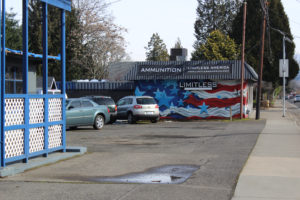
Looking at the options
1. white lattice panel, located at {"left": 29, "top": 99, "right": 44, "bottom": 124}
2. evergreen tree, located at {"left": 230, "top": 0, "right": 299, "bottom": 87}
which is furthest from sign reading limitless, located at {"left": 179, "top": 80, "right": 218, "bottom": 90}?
evergreen tree, located at {"left": 230, "top": 0, "right": 299, "bottom": 87}

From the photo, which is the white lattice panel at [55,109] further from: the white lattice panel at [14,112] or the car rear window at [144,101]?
the car rear window at [144,101]

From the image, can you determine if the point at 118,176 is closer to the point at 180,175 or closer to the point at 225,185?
the point at 180,175

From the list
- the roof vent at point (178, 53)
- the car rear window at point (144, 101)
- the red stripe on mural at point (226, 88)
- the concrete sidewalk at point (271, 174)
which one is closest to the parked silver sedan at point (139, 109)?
the car rear window at point (144, 101)

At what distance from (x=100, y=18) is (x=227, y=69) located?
23956 millimetres

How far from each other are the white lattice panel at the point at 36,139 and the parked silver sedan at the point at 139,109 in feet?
52.9

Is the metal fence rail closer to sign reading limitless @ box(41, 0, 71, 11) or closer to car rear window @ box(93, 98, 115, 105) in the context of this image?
sign reading limitless @ box(41, 0, 71, 11)

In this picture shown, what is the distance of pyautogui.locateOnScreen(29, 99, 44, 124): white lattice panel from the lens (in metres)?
10.2

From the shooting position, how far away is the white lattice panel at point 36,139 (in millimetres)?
10188

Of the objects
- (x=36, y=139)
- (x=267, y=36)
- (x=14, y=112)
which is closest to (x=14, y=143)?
(x=14, y=112)

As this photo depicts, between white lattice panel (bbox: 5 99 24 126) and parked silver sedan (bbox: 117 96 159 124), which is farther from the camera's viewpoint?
parked silver sedan (bbox: 117 96 159 124)

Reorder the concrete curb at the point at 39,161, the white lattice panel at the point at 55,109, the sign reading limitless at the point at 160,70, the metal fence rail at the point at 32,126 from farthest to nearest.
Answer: the sign reading limitless at the point at 160,70 → the white lattice panel at the point at 55,109 → the metal fence rail at the point at 32,126 → the concrete curb at the point at 39,161

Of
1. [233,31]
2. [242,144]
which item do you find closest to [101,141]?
[242,144]

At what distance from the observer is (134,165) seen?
10.5 m

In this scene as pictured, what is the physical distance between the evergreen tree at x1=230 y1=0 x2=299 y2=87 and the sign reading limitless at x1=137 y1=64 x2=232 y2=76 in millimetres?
26598
